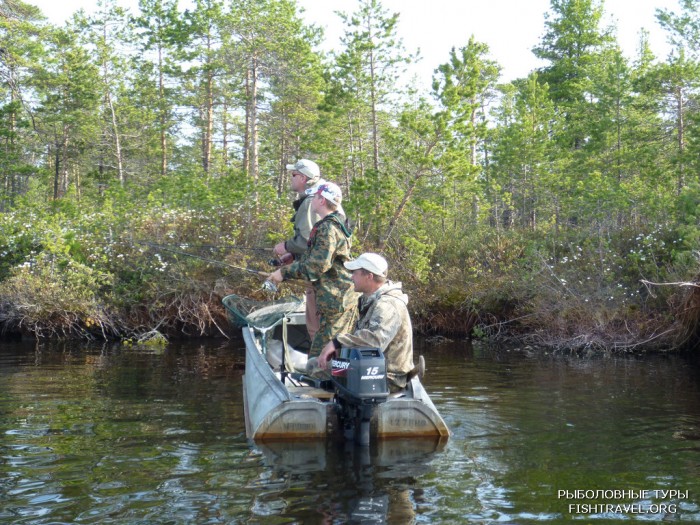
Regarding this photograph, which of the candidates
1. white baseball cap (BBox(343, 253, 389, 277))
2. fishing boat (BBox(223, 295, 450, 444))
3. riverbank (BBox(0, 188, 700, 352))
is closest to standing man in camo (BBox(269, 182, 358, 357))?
fishing boat (BBox(223, 295, 450, 444))

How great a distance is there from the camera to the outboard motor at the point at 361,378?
5895 mm

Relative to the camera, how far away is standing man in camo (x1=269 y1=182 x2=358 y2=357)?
7270mm

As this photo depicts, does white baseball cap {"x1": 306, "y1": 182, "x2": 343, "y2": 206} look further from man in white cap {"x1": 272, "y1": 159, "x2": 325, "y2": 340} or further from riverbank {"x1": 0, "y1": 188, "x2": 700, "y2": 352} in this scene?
riverbank {"x1": 0, "y1": 188, "x2": 700, "y2": 352}

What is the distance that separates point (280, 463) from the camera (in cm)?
619

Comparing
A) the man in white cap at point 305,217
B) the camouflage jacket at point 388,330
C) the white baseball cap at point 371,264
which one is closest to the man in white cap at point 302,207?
the man in white cap at point 305,217

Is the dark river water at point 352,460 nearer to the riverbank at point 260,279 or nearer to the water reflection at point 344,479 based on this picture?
the water reflection at point 344,479

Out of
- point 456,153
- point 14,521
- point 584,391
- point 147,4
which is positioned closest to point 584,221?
point 456,153

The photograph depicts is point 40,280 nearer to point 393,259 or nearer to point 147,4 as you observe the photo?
point 393,259

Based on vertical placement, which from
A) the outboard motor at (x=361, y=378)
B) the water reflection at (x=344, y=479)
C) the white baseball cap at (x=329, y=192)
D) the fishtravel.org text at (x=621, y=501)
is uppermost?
the white baseball cap at (x=329, y=192)

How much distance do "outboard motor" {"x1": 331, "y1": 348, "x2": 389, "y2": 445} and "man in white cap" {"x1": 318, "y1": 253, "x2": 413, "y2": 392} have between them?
0.23 meters

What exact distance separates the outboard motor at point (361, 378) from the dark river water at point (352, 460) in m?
0.52

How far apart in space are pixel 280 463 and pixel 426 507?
1426 mm

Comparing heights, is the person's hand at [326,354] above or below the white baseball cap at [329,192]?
below

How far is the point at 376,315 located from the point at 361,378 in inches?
26.1
